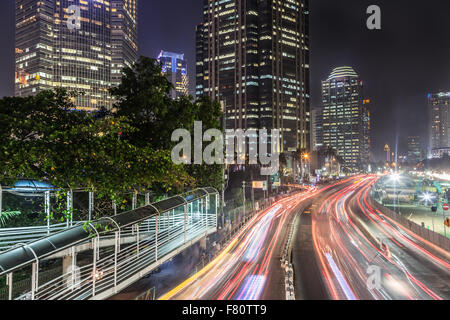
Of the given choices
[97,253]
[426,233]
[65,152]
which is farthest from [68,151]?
[426,233]

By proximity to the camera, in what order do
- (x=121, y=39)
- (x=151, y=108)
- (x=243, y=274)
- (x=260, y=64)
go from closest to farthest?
(x=151, y=108), (x=243, y=274), (x=260, y=64), (x=121, y=39)

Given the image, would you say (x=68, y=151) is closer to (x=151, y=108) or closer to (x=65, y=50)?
(x=151, y=108)

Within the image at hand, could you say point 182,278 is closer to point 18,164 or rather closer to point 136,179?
point 136,179

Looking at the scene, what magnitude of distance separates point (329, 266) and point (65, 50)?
153 m

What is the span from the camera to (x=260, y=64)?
148000 millimetres

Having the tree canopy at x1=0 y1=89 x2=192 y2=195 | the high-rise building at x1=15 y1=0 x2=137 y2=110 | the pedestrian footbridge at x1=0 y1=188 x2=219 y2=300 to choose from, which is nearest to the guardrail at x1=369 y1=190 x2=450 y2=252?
the pedestrian footbridge at x1=0 y1=188 x2=219 y2=300

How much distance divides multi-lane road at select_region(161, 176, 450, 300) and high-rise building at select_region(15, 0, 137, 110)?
123206 millimetres

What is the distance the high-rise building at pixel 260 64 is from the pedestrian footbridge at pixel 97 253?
442ft

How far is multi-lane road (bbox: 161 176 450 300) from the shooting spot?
537 inches

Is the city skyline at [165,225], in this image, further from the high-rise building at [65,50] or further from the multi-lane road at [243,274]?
the high-rise building at [65,50]

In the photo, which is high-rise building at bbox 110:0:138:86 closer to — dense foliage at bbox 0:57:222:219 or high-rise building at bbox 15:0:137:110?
high-rise building at bbox 15:0:137:110

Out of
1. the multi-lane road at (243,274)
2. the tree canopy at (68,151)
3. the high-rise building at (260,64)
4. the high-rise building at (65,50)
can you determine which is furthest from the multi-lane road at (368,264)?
the high-rise building at (65,50)

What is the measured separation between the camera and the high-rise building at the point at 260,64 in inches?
5773
